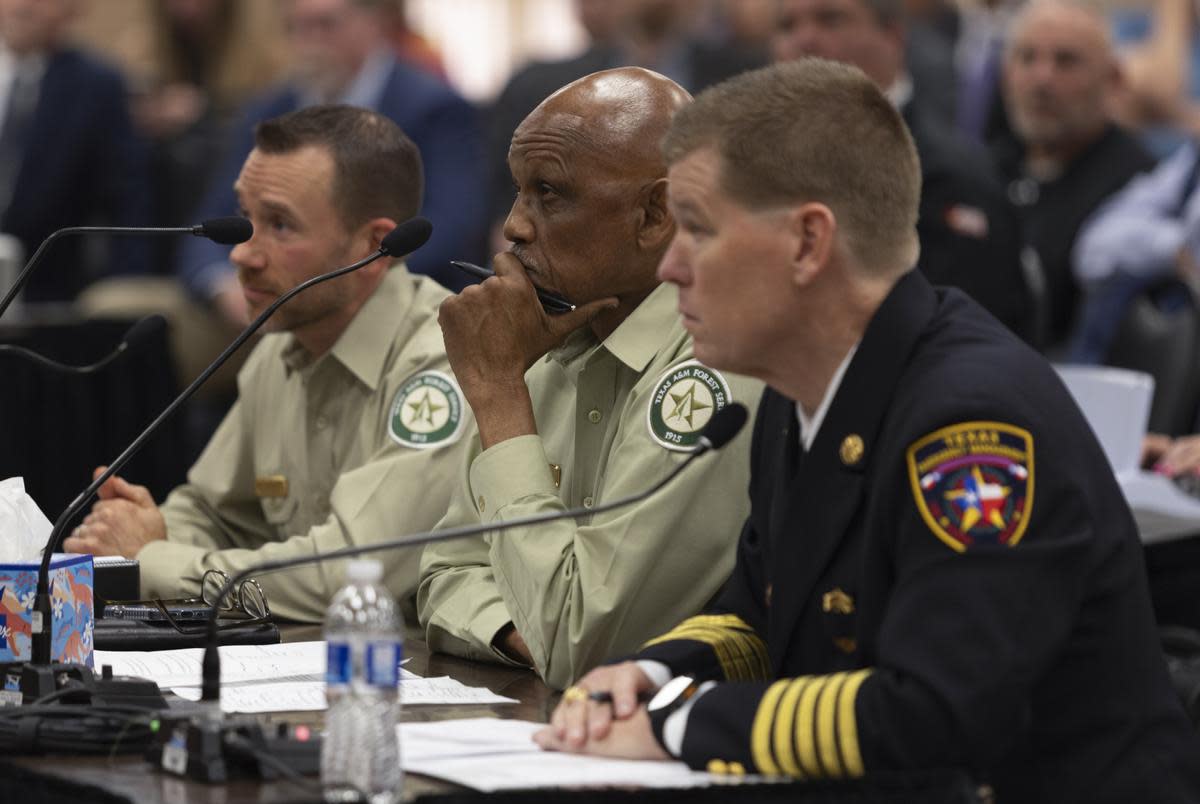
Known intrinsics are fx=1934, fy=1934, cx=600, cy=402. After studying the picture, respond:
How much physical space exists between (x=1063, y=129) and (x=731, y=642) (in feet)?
14.1

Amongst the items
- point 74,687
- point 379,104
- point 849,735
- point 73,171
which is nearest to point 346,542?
point 74,687

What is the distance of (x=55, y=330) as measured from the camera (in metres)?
5.76

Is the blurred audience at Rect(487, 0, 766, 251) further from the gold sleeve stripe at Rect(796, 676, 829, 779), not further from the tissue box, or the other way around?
the gold sleeve stripe at Rect(796, 676, 829, 779)

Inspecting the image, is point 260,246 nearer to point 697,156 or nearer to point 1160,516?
point 697,156

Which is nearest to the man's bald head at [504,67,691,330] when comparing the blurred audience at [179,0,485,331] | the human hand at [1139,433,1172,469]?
the human hand at [1139,433,1172,469]

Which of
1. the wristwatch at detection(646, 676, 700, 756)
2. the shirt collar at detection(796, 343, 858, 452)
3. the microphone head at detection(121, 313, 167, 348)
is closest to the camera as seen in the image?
the wristwatch at detection(646, 676, 700, 756)

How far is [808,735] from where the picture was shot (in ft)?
6.54

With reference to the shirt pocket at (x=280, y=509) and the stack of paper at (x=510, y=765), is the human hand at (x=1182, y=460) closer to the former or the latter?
the shirt pocket at (x=280, y=509)

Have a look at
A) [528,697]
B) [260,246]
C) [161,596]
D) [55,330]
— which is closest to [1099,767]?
[528,697]

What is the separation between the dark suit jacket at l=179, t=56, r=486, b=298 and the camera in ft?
21.2

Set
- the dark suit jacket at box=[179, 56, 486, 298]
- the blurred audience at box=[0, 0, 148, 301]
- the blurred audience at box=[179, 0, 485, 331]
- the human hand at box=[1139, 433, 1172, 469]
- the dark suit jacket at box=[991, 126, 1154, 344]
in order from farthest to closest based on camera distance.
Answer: the blurred audience at box=[0, 0, 148, 301] → the blurred audience at box=[179, 0, 485, 331] → the dark suit jacket at box=[179, 56, 486, 298] → the dark suit jacket at box=[991, 126, 1154, 344] → the human hand at box=[1139, 433, 1172, 469]

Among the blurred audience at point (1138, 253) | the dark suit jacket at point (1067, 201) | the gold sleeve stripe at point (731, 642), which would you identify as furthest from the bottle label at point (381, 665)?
the dark suit jacket at point (1067, 201)

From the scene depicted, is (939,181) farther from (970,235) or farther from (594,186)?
(594,186)

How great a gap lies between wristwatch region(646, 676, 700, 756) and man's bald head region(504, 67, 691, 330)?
2.57 ft
